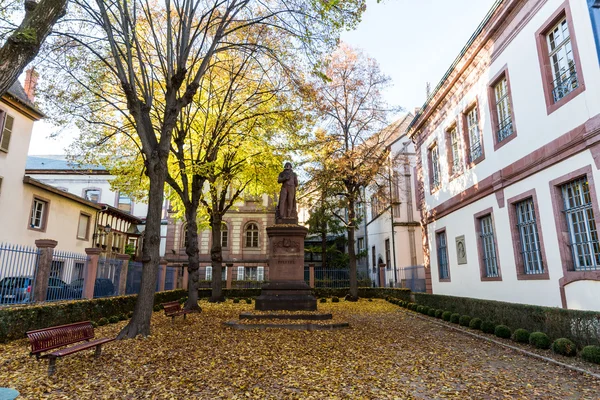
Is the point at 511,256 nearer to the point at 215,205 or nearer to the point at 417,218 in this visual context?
the point at 215,205

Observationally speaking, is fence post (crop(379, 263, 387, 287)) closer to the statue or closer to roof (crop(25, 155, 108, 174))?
the statue

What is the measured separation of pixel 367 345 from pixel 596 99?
6.65 m

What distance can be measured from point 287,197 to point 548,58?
8.34 m

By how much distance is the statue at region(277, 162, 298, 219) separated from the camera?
12750 millimetres

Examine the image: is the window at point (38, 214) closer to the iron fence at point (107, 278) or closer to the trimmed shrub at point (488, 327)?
the iron fence at point (107, 278)

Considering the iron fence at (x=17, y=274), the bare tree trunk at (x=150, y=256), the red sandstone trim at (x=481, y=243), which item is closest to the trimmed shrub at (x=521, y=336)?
the red sandstone trim at (x=481, y=243)

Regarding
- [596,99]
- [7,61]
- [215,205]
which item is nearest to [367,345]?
[596,99]

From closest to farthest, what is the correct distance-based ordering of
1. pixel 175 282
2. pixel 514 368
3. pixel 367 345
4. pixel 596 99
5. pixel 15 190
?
1. pixel 514 368
2. pixel 596 99
3. pixel 367 345
4. pixel 15 190
5. pixel 175 282

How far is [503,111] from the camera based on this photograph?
1074 cm

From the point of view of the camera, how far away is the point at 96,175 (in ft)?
107

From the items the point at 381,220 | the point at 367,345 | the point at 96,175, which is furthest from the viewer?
the point at 96,175

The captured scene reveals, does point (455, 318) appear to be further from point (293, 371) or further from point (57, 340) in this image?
point (57, 340)

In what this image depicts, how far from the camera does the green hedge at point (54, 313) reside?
315 inches

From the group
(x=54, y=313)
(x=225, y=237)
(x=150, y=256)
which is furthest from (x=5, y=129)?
(x=225, y=237)
